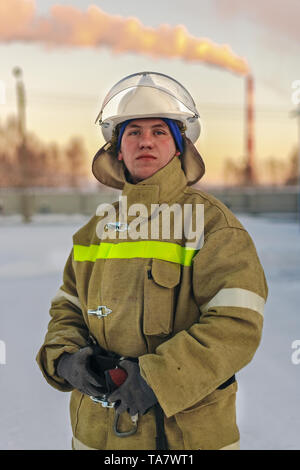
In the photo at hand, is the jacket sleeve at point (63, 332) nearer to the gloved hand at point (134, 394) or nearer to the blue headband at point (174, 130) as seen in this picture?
the gloved hand at point (134, 394)

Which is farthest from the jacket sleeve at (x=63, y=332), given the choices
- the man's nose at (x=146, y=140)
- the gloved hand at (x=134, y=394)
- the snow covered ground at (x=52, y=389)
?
the snow covered ground at (x=52, y=389)

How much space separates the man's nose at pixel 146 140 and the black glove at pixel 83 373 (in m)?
0.73

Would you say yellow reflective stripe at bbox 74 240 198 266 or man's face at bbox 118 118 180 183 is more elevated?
man's face at bbox 118 118 180 183

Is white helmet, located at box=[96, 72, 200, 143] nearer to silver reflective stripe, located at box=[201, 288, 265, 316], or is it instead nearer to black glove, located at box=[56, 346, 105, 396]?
silver reflective stripe, located at box=[201, 288, 265, 316]

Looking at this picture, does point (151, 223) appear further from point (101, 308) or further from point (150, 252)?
point (101, 308)

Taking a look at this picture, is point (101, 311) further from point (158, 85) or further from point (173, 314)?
point (158, 85)

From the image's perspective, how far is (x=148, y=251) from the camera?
150 cm

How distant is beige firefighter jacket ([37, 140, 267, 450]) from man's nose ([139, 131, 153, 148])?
11 centimetres

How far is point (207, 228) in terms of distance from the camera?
1.47 meters

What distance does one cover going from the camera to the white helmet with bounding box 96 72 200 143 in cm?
161

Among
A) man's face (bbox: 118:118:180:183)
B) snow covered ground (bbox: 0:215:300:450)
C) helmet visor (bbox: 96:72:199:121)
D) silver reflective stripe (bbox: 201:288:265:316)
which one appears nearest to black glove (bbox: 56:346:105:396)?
silver reflective stripe (bbox: 201:288:265:316)

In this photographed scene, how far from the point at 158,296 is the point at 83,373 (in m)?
0.36

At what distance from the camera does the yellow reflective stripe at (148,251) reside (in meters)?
1.47

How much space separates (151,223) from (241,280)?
37 cm
